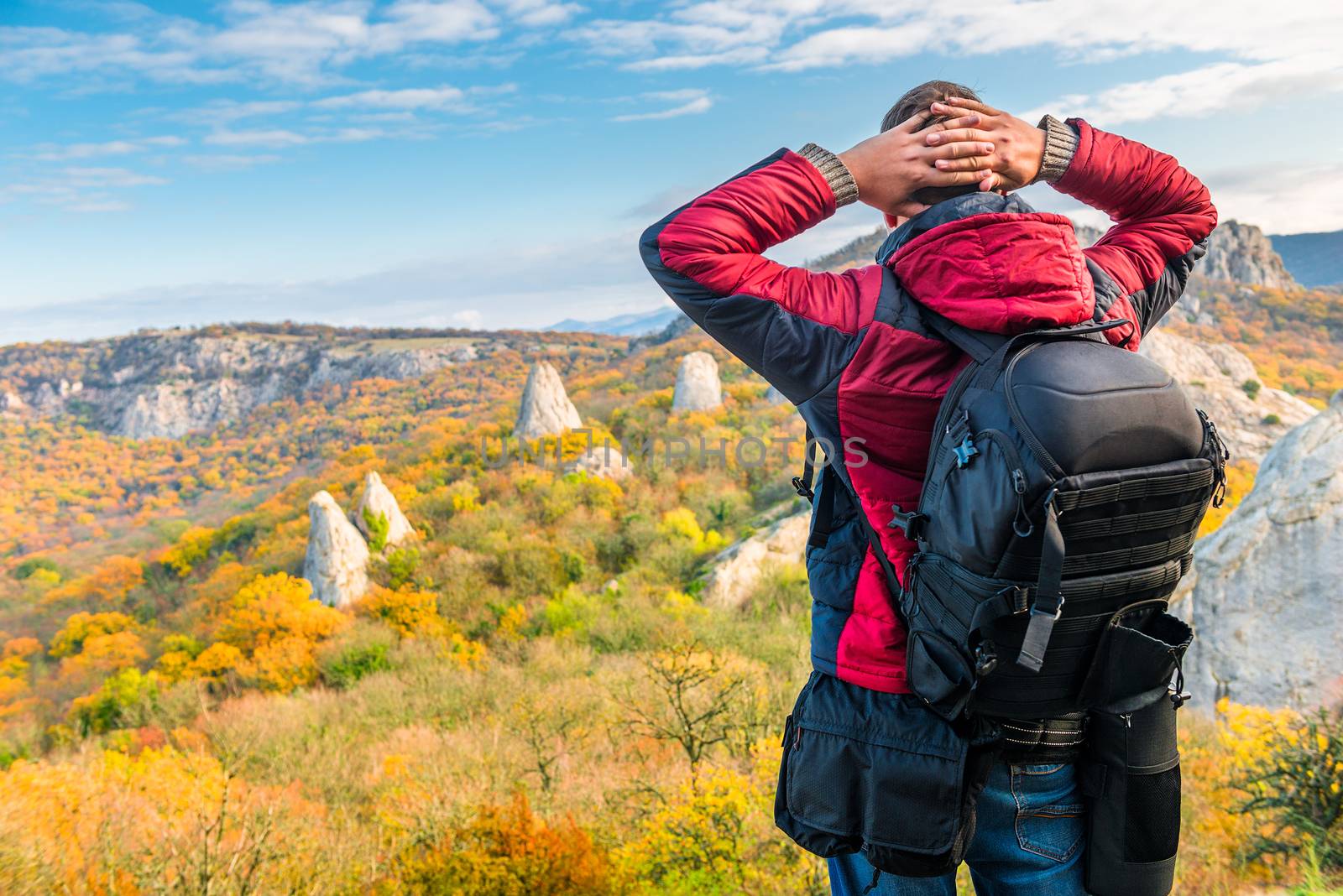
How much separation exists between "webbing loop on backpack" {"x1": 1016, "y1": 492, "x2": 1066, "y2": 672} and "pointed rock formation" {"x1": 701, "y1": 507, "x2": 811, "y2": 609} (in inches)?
595

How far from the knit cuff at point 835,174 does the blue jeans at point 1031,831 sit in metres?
1.08

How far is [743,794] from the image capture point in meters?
5.64

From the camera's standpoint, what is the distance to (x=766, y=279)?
1.28 meters

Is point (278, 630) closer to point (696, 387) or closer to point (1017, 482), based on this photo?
point (696, 387)

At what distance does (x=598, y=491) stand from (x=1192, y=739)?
712 inches

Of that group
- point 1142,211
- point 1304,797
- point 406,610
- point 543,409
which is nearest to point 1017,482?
point 1142,211

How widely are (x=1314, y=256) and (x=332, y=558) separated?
11601cm

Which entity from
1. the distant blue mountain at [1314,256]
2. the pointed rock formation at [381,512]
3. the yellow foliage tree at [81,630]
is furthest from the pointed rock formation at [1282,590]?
the distant blue mountain at [1314,256]

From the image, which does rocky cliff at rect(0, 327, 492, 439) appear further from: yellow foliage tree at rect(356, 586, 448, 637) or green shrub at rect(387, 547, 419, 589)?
yellow foliage tree at rect(356, 586, 448, 637)

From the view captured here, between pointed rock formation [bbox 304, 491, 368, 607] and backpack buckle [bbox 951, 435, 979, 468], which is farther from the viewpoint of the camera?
pointed rock formation [bbox 304, 491, 368, 607]

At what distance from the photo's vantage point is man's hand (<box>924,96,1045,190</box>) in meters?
1.31

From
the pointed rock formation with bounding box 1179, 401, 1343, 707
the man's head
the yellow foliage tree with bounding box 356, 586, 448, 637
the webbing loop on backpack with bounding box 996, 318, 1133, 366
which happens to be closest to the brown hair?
the man's head

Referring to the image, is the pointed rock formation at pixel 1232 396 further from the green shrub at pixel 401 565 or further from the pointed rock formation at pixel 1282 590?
the green shrub at pixel 401 565

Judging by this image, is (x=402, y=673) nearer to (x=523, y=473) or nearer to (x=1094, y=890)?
(x=523, y=473)
